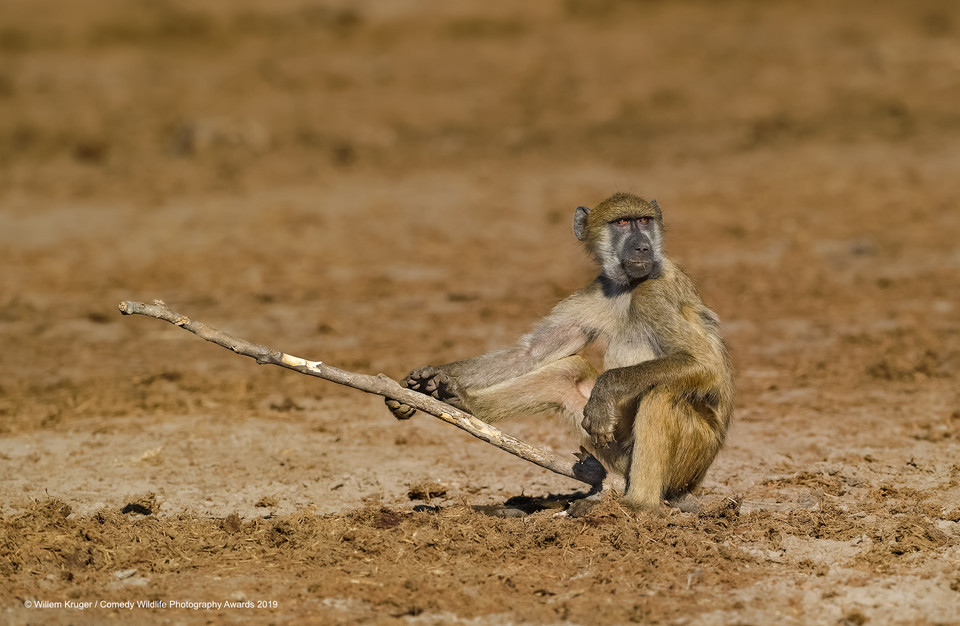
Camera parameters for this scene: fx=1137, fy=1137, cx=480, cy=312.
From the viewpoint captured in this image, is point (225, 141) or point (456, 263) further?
point (225, 141)

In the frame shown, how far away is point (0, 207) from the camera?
1446 centimetres

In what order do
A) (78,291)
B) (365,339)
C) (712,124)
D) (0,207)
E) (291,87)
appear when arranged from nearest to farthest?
(365,339) → (78,291) → (0,207) → (712,124) → (291,87)

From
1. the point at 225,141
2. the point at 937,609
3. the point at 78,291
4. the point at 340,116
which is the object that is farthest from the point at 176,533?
the point at 340,116

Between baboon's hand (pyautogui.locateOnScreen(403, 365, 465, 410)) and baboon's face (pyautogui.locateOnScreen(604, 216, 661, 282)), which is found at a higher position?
baboon's face (pyautogui.locateOnScreen(604, 216, 661, 282))

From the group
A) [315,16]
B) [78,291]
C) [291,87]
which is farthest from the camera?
[315,16]

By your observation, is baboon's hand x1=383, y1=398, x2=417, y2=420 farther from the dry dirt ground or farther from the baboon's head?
the baboon's head

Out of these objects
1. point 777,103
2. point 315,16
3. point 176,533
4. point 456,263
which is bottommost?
point 176,533

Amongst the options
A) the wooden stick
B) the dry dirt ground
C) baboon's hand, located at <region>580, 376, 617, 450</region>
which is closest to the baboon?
baboon's hand, located at <region>580, 376, 617, 450</region>

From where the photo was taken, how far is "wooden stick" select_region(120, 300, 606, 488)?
516cm

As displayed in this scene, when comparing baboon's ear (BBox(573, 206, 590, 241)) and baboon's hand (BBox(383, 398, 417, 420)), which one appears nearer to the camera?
baboon's hand (BBox(383, 398, 417, 420))

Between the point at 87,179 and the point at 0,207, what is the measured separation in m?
1.33

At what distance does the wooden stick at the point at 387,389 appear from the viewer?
5.16 metres

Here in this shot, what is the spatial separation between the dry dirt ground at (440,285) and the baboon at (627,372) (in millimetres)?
381

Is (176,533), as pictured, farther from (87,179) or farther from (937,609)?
(87,179)
